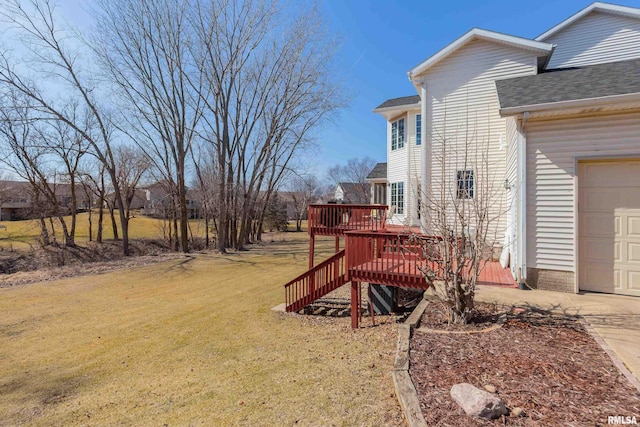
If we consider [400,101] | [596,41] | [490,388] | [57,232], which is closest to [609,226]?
[490,388]

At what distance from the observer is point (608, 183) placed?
5121 mm

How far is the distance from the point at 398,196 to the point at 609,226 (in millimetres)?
9573

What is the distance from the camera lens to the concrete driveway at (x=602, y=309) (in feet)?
10.9

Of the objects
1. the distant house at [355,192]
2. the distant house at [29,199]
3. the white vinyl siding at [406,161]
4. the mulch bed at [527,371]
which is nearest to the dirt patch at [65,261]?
the distant house at [29,199]

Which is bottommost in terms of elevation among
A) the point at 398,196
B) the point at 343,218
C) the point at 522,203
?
the point at 343,218

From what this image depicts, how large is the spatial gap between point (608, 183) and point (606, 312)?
228 centimetres

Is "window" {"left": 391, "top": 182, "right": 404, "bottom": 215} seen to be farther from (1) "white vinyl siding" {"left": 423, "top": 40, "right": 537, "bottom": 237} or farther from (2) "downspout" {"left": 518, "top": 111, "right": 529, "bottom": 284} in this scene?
(2) "downspout" {"left": 518, "top": 111, "right": 529, "bottom": 284}

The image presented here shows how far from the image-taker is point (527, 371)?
9.66ft

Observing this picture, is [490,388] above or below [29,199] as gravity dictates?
below

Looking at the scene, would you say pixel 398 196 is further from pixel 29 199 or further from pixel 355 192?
pixel 355 192

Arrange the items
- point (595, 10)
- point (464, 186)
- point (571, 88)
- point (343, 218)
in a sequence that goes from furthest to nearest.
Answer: point (343, 218) → point (595, 10) → point (571, 88) → point (464, 186)

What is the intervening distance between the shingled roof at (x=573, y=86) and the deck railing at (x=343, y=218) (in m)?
5.38

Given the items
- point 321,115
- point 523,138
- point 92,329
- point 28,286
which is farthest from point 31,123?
point 523,138

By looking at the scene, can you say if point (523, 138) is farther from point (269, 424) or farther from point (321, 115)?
point (321, 115)
